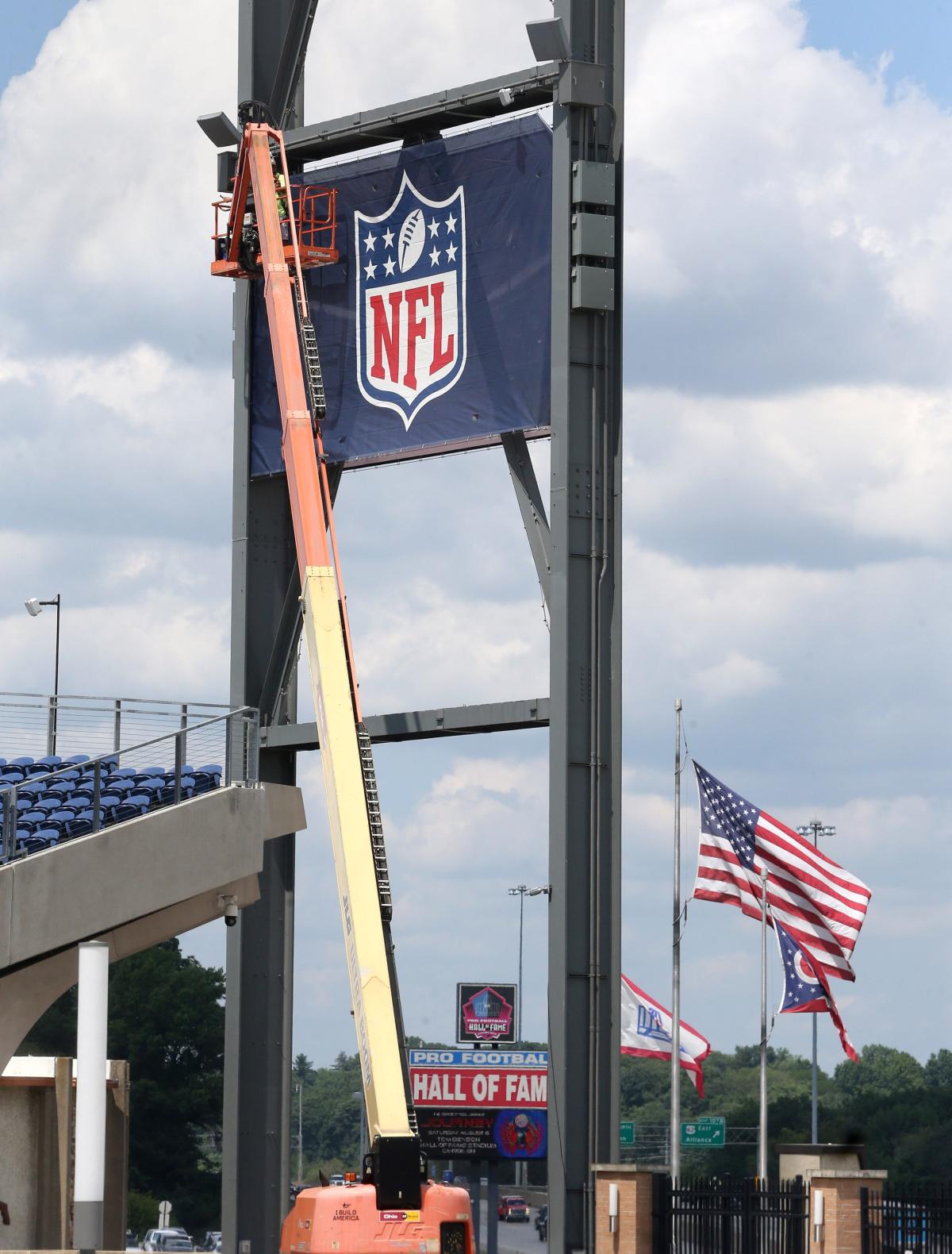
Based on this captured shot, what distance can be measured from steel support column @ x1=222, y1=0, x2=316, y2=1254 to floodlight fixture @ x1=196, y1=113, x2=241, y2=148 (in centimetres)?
62

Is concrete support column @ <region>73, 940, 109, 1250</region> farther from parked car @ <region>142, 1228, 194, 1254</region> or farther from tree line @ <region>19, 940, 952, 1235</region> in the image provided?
tree line @ <region>19, 940, 952, 1235</region>

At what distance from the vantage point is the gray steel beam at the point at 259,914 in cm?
3462

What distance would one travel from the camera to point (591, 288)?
30.6 m

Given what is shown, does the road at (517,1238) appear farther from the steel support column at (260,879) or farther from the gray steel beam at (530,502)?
the gray steel beam at (530,502)

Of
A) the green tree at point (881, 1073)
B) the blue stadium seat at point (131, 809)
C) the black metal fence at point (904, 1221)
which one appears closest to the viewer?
the black metal fence at point (904, 1221)

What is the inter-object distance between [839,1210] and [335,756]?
29.1 ft

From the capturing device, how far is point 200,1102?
96125 mm

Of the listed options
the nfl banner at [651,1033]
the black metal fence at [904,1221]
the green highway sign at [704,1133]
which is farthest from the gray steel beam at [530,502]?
the green highway sign at [704,1133]

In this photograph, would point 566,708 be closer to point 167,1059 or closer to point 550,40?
point 550,40

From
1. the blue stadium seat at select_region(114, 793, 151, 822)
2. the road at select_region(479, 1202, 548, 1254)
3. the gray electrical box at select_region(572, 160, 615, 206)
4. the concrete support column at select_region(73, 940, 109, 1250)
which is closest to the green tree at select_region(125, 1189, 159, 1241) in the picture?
the road at select_region(479, 1202, 548, 1254)

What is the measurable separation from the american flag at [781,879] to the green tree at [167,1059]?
209 feet

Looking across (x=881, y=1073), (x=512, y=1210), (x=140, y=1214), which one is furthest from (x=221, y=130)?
(x=881, y=1073)

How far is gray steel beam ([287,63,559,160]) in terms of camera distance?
1251 inches

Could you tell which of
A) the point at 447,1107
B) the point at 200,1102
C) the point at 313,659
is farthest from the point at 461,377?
the point at 200,1102
